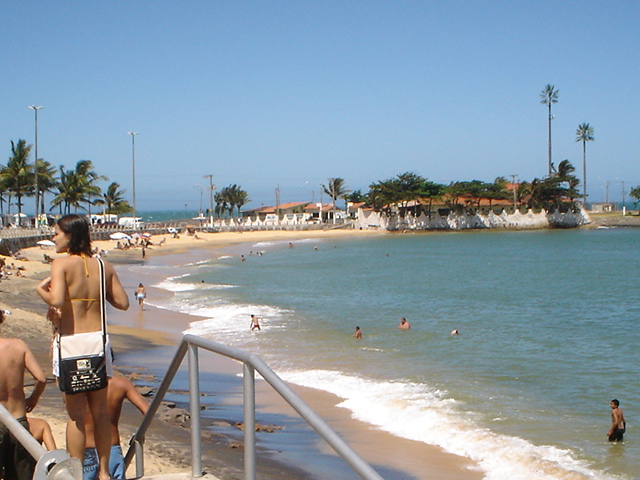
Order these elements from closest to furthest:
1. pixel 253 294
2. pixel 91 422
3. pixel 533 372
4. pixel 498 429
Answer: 1. pixel 91 422
2. pixel 498 429
3. pixel 533 372
4. pixel 253 294

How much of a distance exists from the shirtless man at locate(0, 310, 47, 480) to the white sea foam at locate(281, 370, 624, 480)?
6.48m

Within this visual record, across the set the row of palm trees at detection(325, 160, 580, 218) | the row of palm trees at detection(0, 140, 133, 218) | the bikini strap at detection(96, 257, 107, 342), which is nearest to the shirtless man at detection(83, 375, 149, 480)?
the bikini strap at detection(96, 257, 107, 342)

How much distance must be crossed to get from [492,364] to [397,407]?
520cm

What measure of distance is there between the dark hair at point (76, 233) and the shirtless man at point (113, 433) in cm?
81

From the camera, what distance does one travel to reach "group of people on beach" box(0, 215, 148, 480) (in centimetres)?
355

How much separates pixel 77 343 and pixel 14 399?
0.53 m

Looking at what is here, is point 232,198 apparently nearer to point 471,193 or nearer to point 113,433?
point 471,193

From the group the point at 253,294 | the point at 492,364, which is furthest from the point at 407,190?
the point at 492,364

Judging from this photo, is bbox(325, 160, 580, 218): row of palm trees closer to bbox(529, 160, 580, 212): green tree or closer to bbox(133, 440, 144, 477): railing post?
bbox(529, 160, 580, 212): green tree

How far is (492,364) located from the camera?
16078mm

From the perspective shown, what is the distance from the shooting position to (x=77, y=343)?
11.6ft

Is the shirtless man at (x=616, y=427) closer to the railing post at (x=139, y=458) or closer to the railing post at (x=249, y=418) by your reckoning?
the railing post at (x=139, y=458)

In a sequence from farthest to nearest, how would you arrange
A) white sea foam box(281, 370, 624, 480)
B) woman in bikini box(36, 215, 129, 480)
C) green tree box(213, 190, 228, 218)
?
green tree box(213, 190, 228, 218) → white sea foam box(281, 370, 624, 480) → woman in bikini box(36, 215, 129, 480)

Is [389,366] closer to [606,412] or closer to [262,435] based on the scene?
[606,412]
